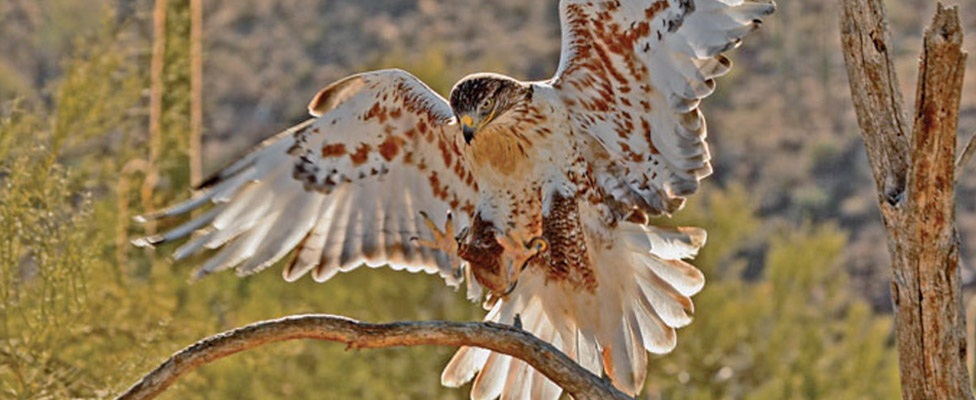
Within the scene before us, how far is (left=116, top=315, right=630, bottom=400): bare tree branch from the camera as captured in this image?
4477mm

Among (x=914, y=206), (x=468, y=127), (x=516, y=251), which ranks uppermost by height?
(x=468, y=127)

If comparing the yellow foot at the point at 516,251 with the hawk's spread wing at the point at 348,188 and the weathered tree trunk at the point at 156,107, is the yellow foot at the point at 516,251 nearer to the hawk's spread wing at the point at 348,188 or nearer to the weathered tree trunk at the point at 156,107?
the hawk's spread wing at the point at 348,188

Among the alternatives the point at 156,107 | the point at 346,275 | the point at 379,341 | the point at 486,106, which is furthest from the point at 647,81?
the point at 346,275

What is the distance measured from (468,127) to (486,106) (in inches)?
4.1

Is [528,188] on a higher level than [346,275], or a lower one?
higher

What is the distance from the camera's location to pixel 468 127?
4.97m

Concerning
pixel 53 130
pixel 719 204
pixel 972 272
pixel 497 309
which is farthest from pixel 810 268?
pixel 497 309

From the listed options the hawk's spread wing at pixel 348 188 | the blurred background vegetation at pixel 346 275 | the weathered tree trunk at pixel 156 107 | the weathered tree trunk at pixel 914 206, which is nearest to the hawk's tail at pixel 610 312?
the hawk's spread wing at pixel 348 188

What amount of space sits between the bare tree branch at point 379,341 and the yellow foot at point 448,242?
0.94 metres

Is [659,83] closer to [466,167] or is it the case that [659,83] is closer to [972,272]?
[466,167]

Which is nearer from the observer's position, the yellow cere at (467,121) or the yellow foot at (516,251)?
the yellow cere at (467,121)

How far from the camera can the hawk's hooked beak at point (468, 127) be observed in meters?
4.97

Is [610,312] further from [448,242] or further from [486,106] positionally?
[486,106]

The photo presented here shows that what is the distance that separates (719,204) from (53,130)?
8.32m
